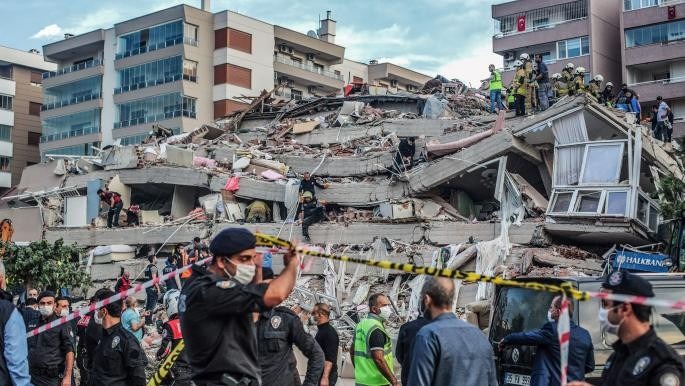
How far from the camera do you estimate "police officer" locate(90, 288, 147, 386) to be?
25.9 ft

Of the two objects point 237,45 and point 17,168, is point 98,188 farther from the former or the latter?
point 17,168

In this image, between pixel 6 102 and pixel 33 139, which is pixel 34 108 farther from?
pixel 6 102

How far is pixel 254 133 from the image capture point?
35.9 meters

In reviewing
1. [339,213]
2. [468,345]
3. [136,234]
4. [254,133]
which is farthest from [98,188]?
[468,345]

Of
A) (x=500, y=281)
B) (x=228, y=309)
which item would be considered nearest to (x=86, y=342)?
(x=228, y=309)

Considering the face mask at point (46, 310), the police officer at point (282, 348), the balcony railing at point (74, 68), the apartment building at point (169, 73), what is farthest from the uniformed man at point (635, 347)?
the balcony railing at point (74, 68)

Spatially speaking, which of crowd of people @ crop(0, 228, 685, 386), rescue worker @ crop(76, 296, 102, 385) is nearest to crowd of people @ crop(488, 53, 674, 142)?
rescue worker @ crop(76, 296, 102, 385)

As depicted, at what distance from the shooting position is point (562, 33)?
5681cm

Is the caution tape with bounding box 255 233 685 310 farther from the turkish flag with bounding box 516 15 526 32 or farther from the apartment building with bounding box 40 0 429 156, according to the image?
the turkish flag with bounding box 516 15 526 32

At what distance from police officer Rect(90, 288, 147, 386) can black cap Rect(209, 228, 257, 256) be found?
3.46 m

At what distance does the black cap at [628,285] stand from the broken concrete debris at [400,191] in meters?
10.5

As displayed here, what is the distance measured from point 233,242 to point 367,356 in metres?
3.85

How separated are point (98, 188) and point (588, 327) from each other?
26.4 metres

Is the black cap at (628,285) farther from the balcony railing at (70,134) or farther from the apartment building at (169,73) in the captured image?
the balcony railing at (70,134)
